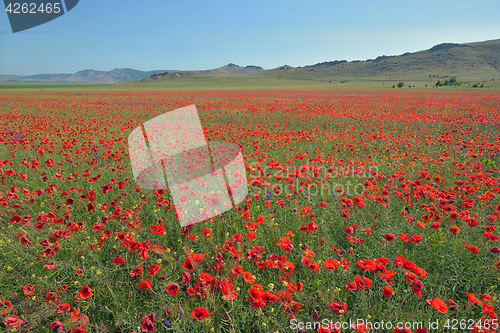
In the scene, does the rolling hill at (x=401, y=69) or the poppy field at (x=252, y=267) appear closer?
the poppy field at (x=252, y=267)

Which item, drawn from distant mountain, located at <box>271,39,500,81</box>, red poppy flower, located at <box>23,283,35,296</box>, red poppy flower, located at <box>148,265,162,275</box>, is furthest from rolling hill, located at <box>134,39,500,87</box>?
red poppy flower, located at <box>148,265,162,275</box>

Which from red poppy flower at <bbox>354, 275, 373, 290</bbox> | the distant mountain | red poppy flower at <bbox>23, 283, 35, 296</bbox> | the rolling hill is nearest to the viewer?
red poppy flower at <bbox>354, 275, 373, 290</bbox>

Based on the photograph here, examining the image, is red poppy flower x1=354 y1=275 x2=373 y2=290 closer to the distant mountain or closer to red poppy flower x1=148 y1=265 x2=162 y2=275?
red poppy flower x1=148 y1=265 x2=162 y2=275

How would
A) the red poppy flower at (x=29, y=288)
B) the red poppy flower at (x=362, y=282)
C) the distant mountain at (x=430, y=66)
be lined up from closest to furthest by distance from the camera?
the red poppy flower at (x=362, y=282), the red poppy flower at (x=29, y=288), the distant mountain at (x=430, y=66)

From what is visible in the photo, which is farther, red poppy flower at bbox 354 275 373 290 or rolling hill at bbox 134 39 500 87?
rolling hill at bbox 134 39 500 87

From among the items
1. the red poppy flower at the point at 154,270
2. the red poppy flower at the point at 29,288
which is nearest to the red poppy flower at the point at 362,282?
the red poppy flower at the point at 154,270

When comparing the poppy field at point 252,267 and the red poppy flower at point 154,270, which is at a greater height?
the red poppy flower at point 154,270

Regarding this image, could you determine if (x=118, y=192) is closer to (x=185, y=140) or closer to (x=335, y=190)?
(x=185, y=140)

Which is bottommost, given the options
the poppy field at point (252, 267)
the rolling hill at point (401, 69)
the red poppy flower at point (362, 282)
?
the poppy field at point (252, 267)

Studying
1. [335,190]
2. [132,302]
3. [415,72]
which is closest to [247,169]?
[335,190]

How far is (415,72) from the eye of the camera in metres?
123

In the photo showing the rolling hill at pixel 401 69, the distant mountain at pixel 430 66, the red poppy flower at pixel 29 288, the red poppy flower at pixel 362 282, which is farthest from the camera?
the distant mountain at pixel 430 66

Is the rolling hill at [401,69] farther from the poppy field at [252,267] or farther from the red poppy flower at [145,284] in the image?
the red poppy flower at [145,284]

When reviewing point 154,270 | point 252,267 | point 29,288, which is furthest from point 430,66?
point 29,288
